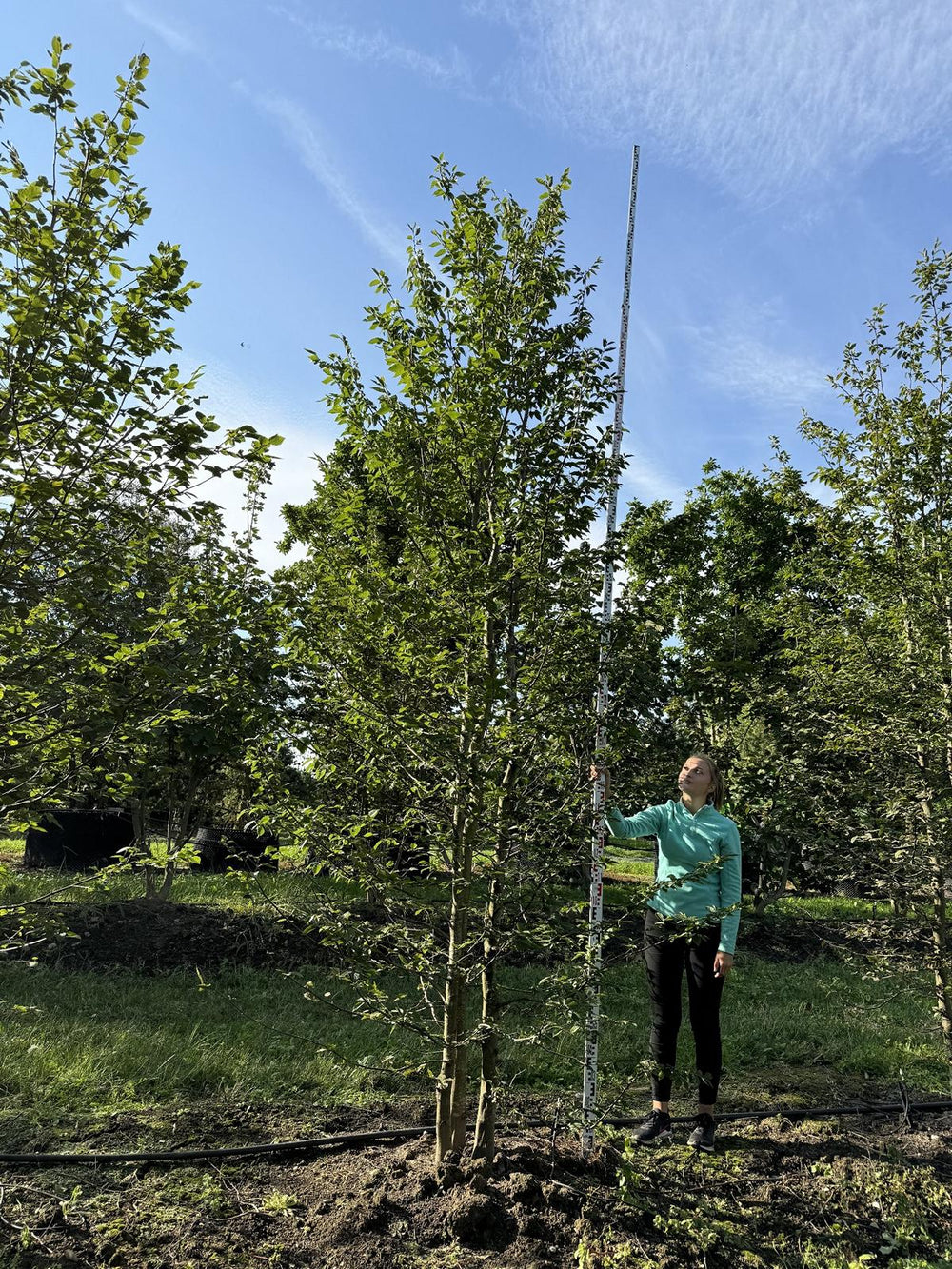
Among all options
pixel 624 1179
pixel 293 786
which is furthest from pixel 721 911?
pixel 293 786

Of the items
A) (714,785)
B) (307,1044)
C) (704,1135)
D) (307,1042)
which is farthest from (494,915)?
(307,1042)

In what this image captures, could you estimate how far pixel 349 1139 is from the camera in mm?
3643

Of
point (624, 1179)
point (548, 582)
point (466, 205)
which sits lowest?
point (624, 1179)

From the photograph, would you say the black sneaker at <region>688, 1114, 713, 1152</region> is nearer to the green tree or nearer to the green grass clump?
the green grass clump

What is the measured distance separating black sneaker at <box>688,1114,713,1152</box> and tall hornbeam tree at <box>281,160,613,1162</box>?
120cm

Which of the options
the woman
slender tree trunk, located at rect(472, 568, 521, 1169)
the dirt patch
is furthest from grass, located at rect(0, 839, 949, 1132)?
the dirt patch

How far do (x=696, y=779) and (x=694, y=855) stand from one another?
1.29ft

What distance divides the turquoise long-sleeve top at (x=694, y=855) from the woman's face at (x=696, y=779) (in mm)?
110

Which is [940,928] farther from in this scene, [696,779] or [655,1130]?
[655,1130]

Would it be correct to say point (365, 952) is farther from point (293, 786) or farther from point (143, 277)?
point (143, 277)

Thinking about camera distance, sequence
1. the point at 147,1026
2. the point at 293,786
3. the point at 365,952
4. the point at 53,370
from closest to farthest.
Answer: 1. the point at 53,370
2. the point at 365,952
3. the point at 293,786
4. the point at 147,1026

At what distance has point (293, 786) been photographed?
11.9 feet

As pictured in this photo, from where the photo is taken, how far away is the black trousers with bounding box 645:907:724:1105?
12.2 feet

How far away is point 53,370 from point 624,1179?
3576 millimetres
